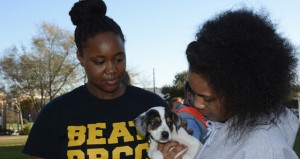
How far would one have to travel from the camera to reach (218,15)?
2.83 meters

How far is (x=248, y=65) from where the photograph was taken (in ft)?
8.36

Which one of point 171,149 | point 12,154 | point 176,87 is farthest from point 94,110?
point 176,87

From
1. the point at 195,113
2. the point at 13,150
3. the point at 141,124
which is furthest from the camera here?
the point at 13,150

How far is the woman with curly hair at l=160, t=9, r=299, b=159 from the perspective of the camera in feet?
8.32

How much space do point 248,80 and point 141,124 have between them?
5.65 ft

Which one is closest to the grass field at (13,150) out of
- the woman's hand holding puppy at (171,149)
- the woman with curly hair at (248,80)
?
the woman's hand holding puppy at (171,149)

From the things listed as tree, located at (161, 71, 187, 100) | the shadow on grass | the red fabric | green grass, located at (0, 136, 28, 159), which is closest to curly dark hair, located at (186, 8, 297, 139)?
the red fabric

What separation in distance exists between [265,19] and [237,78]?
0.42 metres

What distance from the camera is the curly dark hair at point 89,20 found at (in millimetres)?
3764

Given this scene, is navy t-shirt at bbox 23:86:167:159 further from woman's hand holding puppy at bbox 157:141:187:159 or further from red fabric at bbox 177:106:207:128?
red fabric at bbox 177:106:207:128

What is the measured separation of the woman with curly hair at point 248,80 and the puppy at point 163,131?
1441 mm

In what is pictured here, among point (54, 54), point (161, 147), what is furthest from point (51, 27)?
point (161, 147)

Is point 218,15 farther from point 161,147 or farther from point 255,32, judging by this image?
point 161,147

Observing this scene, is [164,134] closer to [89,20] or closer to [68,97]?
[68,97]
